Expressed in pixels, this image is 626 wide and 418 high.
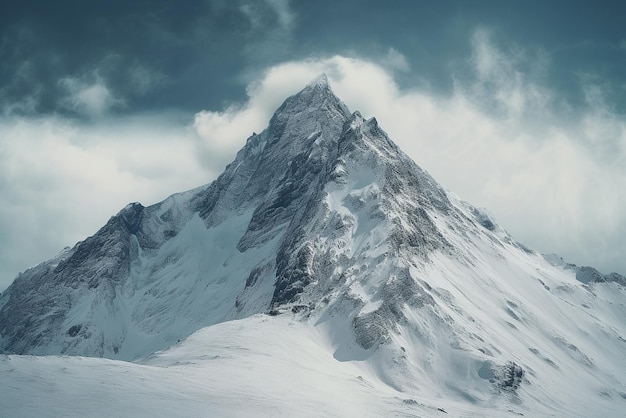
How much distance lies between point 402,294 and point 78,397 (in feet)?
302

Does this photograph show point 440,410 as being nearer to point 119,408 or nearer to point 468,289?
point 119,408

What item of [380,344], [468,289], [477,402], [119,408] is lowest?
[119,408]

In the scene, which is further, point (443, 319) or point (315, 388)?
point (443, 319)

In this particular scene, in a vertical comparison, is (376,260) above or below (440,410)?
above

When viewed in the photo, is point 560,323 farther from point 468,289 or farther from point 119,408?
point 119,408

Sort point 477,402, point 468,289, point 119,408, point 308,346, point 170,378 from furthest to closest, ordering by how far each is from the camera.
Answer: point 468,289, point 308,346, point 477,402, point 170,378, point 119,408

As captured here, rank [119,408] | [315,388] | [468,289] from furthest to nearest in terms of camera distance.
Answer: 1. [468,289]
2. [315,388]
3. [119,408]

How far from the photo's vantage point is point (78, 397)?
77.4m

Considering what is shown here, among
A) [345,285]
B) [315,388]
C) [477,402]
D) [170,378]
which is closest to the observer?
[170,378]

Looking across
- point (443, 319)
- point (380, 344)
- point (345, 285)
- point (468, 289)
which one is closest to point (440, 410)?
point (380, 344)

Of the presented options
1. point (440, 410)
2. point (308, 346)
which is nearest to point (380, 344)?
point (308, 346)

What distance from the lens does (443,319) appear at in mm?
148500

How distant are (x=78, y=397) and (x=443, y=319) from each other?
312ft

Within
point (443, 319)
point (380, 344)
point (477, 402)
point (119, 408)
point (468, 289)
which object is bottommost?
point (119, 408)
